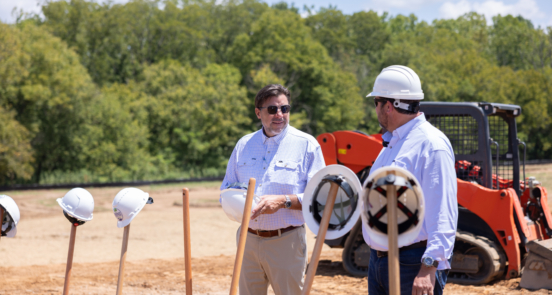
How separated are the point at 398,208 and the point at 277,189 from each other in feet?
4.15

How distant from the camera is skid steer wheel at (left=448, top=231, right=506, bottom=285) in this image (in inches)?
255

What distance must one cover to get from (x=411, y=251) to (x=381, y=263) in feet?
0.57

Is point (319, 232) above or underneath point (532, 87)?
underneath

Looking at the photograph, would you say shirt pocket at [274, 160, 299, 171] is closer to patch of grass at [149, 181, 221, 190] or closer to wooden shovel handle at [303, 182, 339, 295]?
wooden shovel handle at [303, 182, 339, 295]

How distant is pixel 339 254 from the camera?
945cm

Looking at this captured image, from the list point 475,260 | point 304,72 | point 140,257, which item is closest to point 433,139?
point 475,260

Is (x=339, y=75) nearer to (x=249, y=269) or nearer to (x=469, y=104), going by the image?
(x=469, y=104)

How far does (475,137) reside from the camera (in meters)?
→ 6.94

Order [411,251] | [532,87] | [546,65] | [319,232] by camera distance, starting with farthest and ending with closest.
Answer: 1. [546,65]
2. [532,87]
3. [411,251]
4. [319,232]

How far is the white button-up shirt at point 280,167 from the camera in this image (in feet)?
11.4

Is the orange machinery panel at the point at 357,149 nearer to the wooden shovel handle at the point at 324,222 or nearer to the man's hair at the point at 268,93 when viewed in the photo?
the man's hair at the point at 268,93

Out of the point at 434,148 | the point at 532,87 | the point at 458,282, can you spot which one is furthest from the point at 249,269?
the point at 532,87

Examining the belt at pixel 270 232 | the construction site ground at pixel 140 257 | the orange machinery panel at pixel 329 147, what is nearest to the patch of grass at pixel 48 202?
the construction site ground at pixel 140 257

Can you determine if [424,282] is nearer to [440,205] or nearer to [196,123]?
[440,205]
